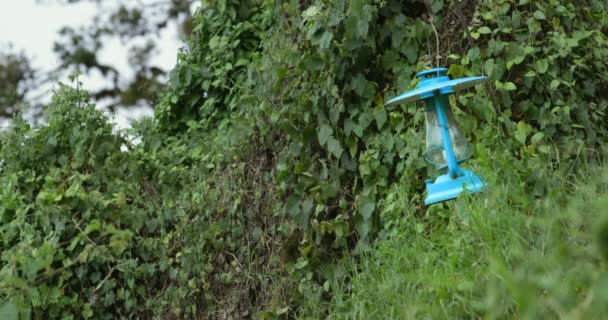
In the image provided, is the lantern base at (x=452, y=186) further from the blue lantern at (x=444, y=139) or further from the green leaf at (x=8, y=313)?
the green leaf at (x=8, y=313)

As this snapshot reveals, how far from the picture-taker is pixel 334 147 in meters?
4.46

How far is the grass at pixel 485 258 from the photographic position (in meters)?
2.29

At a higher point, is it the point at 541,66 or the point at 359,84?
the point at 359,84

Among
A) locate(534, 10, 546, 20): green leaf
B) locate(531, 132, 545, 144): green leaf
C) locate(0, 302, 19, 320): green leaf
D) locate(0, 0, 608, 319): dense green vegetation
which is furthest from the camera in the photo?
locate(534, 10, 546, 20): green leaf

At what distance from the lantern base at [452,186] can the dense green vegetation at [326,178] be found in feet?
Answer: 0.24

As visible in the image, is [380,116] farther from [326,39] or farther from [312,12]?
[312,12]

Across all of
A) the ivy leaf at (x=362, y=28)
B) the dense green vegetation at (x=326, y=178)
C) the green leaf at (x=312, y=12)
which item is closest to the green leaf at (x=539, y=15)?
the dense green vegetation at (x=326, y=178)

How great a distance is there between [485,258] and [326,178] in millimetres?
1726

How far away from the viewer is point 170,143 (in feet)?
21.2

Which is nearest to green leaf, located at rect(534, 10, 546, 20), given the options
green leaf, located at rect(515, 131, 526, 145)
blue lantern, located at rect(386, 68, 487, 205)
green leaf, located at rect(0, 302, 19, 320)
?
green leaf, located at rect(515, 131, 526, 145)

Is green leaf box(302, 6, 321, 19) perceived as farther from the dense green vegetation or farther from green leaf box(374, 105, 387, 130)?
green leaf box(374, 105, 387, 130)

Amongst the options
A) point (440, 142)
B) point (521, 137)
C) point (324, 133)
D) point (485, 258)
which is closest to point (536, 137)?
point (521, 137)

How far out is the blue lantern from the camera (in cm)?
322

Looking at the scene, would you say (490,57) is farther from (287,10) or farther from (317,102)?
(287,10)
